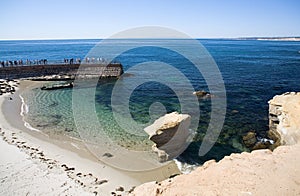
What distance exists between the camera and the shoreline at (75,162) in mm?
13538

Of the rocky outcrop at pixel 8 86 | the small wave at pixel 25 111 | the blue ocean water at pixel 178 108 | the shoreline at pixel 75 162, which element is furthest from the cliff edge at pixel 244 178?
the rocky outcrop at pixel 8 86

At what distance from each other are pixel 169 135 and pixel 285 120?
9.22 m

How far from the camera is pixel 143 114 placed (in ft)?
84.7

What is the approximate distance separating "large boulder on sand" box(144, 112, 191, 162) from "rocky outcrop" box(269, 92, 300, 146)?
7406 millimetres

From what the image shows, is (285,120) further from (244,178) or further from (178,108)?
(244,178)

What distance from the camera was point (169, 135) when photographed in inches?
637

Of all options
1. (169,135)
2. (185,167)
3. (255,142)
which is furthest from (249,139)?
(169,135)

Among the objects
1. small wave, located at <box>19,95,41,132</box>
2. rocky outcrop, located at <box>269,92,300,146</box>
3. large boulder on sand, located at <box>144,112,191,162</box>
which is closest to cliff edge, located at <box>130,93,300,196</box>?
large boulder on sand, located at <box>144,112,191,162</box>

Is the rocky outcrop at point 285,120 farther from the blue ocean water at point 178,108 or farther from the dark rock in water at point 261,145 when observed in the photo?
the blue ocean water at point 178,108

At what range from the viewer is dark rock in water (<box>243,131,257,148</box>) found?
725 inches

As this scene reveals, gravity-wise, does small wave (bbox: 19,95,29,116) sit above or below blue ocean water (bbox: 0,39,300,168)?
below

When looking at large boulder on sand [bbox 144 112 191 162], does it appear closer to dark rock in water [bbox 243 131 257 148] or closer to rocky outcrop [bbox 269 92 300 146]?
dark rock in water [bbox 243 131 257 148]

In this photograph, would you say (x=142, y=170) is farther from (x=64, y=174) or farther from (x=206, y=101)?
(x=206, y=101)

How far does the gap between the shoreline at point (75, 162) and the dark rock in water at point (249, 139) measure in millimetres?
6628
